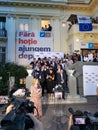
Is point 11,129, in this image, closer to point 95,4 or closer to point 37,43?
point 37,43

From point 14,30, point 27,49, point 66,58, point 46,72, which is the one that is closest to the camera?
point 46,72

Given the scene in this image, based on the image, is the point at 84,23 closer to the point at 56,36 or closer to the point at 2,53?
the point at 56,36

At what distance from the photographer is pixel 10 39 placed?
1160 inches

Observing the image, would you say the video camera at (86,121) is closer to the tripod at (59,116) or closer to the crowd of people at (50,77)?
the tripod at (59,116)

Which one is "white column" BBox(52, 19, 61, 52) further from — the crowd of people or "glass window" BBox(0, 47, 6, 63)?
the crowd of people

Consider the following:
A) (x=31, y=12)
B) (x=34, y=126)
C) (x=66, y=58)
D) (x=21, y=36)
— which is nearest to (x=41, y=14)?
(x=31, y=12)

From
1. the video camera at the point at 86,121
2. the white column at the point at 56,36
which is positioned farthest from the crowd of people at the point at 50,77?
the white column at the point at 56,36

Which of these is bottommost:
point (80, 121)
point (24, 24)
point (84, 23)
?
point (80, 121)

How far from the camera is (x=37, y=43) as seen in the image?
25906mm

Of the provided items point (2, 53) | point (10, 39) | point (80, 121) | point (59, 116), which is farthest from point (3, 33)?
point (80, 121)

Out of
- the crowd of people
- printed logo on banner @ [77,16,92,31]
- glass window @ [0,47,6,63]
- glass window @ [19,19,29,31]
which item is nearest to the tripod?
the crowd of people

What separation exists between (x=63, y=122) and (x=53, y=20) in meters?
23.3

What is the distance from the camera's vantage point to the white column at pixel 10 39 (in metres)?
29.1

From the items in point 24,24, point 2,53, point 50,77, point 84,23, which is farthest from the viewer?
point 24,24
